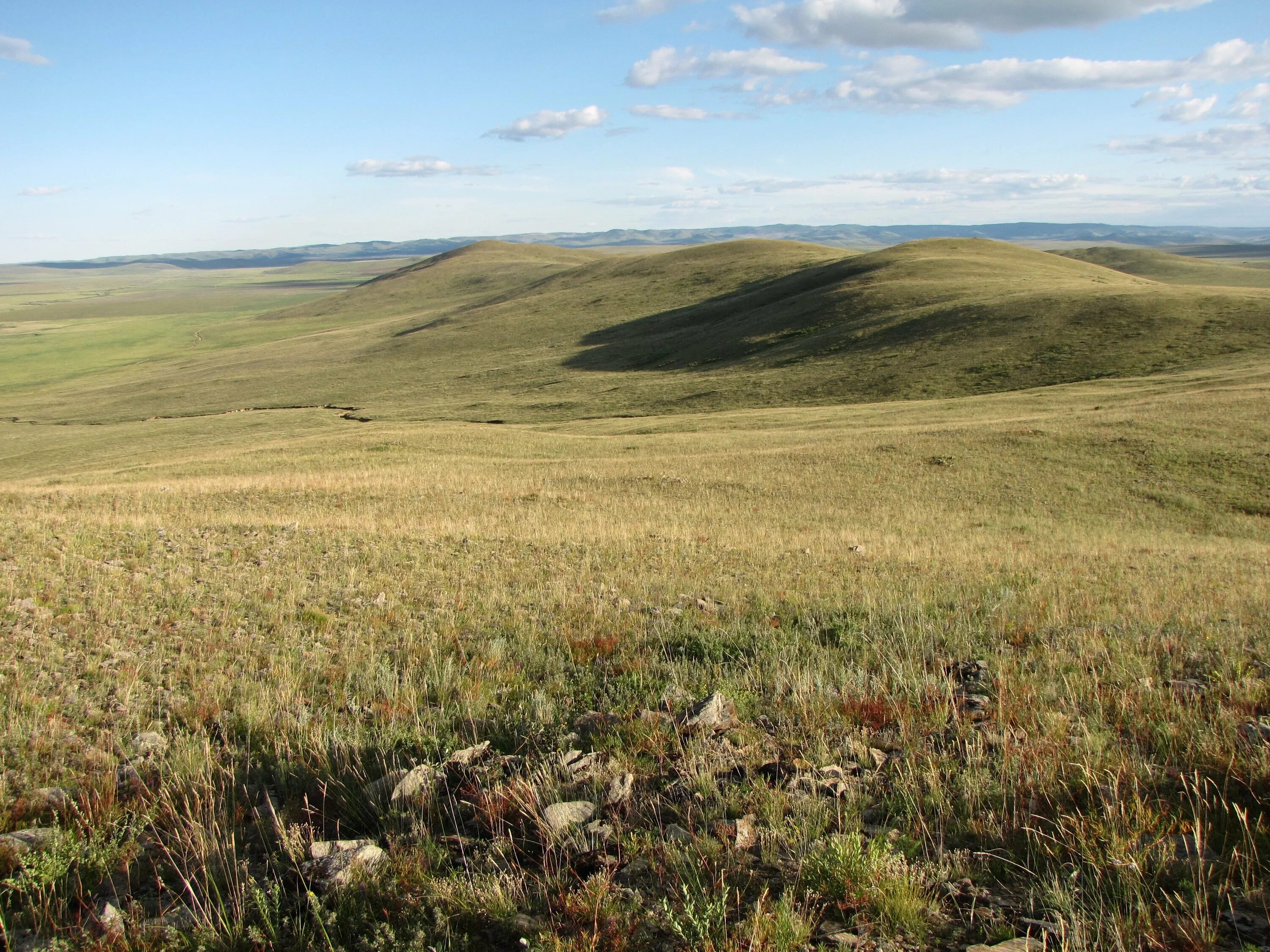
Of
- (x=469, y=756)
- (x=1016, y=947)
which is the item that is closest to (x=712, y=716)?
(x=469, y=756)

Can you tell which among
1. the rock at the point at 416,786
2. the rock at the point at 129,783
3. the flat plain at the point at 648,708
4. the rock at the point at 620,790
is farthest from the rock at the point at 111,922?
the rock at the point at 620,790

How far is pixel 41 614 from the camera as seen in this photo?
8.58m

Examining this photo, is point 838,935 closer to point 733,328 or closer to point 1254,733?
point 1254,733

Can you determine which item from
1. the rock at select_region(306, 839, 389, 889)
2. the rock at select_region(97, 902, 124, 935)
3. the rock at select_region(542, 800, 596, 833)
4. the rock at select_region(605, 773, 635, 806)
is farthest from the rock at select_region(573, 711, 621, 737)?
the rock at select_region(97, 902, 124, 935)

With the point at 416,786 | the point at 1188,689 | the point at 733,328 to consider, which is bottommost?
the point at 1188,689

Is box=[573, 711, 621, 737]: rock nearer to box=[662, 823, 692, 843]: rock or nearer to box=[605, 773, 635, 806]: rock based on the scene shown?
box=[605, 773, 635, 806]: rock

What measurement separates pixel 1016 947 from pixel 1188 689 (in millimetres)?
3651

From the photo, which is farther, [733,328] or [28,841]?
[733,328]

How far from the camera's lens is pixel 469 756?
4.92m

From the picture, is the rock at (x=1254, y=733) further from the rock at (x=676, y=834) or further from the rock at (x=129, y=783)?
the rock at (x=129, y=783)

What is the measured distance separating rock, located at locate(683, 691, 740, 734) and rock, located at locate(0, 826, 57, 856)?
12.0 ft

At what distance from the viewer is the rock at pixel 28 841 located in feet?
13.6

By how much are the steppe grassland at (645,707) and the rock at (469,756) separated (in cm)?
26

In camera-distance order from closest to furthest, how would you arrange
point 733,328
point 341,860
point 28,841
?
1. point 341,860
2. point 28,841
3. point 733,328
